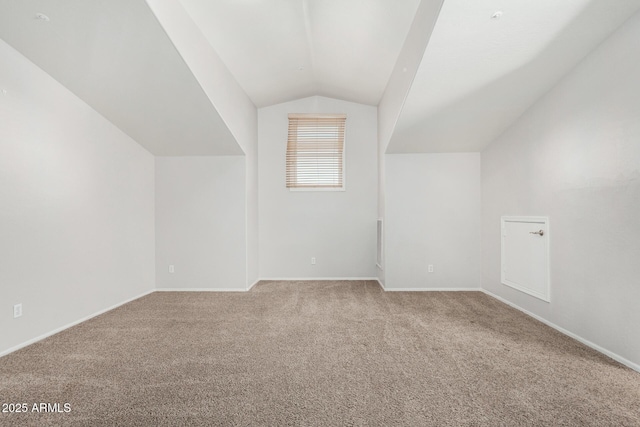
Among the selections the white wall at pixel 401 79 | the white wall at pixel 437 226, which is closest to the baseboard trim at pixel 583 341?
the white wall at pixel 437 226

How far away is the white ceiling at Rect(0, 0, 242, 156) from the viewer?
7.81 ft

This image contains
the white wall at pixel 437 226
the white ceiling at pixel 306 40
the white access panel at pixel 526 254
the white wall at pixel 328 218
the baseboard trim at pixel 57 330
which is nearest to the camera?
the baseboard trim at pixel 57 330

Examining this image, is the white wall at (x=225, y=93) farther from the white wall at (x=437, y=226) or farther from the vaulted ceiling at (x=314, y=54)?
the white wall at (x=437, y=226)

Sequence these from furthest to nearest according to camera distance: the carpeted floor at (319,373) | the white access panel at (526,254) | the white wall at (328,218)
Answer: the white wall at (328,218) → the white access panel at (526,254) → the carpeted floor at (319,373)

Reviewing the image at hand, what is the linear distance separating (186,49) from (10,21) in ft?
3.91

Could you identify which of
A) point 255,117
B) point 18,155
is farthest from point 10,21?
point 255,117

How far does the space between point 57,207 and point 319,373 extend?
282 centimetres

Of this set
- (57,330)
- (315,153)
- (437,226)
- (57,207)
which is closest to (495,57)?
(437,226)

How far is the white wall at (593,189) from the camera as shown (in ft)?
7.70

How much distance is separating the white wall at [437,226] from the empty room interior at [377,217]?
3 centimetres

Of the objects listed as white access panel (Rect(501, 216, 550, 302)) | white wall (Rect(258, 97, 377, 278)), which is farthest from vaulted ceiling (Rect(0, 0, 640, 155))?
white access panel (Rect(501, 216, 550, 302))

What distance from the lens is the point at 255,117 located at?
5344 millimetres

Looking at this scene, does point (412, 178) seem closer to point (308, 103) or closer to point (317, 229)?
point (317, 229)

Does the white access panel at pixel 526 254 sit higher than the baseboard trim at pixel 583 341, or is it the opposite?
the white access panel at pixel 526 254
